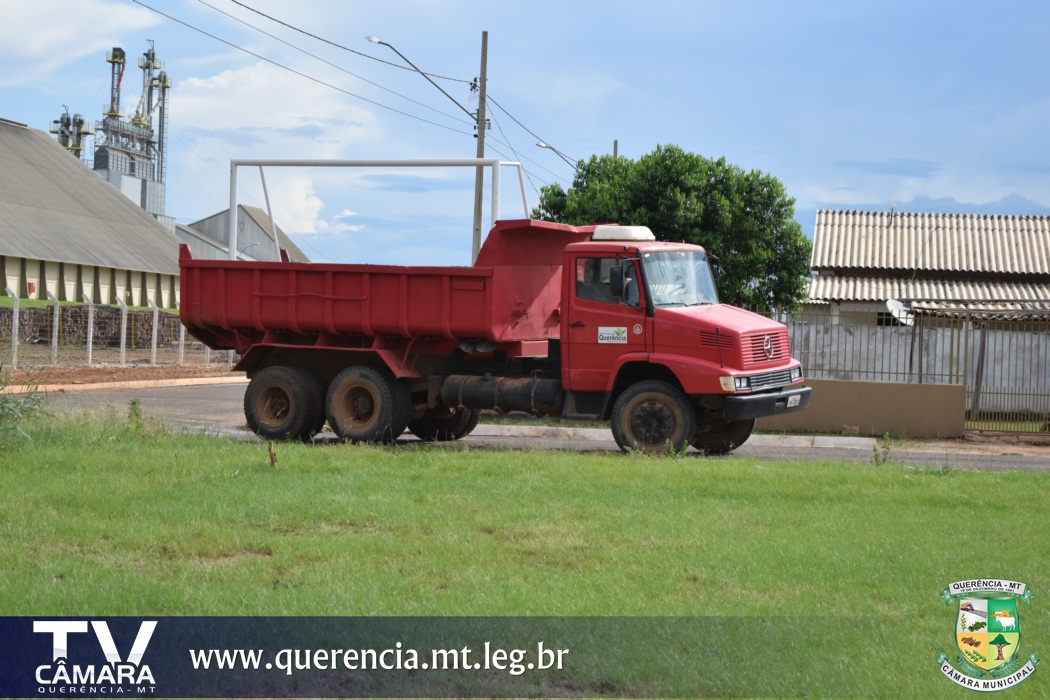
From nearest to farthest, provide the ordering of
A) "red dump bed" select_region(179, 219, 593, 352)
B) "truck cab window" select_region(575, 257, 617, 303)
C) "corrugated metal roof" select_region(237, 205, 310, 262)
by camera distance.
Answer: "truck cab window" select_region(575, 257, 617, 303), "red dump bed" select_region(179, 219, 593, 352), "corrugated metal roof" select_region(237, 205, 310, 262)

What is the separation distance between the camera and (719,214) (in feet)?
99.5

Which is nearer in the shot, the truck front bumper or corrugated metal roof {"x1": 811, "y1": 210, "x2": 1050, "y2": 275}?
the truck front bumper

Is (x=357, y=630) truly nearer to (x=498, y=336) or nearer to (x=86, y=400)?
(x=498, y=336)

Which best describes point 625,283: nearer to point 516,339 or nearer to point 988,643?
point 516,339

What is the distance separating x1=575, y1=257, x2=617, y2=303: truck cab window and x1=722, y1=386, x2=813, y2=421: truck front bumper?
6.90 ft

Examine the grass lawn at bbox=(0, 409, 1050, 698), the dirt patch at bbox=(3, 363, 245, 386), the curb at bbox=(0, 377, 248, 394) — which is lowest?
the grass lawn at bbox=(0, 409, 1050, 698)

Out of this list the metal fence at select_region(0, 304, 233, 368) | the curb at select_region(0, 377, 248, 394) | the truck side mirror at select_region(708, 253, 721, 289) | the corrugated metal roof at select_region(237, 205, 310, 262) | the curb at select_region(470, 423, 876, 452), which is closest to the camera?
the truck side mirror at select_region(708, 253, 721, 289)

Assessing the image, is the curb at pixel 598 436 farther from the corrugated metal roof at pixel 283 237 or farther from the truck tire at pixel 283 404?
the corrugated metal roof at pixel 283 237

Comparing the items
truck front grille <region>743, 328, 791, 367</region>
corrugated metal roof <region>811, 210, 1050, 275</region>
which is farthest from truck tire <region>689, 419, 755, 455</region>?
corrugated metal roof <region>811, 210, 1050, 275</region>

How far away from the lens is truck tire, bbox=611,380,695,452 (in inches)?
588

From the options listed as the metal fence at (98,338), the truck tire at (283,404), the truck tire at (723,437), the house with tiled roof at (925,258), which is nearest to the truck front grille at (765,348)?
the truck tire at (723,437)

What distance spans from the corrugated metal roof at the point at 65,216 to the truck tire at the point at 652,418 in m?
44.5

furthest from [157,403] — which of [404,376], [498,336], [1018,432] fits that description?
[1018,432]

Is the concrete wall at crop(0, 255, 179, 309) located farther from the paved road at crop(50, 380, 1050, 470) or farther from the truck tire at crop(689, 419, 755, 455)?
the truck tire at crop(689, 419, 755, 455)
